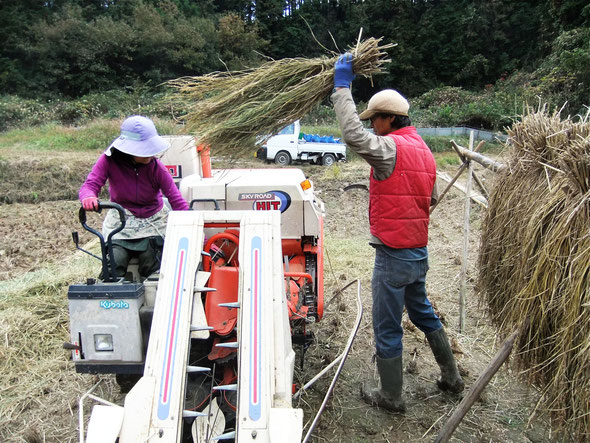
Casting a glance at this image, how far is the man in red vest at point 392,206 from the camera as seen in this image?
279 cm

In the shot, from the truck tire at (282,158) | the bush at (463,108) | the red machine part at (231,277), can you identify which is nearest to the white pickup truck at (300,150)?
the truck tire at (282,158)

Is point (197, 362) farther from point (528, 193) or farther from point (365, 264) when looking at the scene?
point (365, 264)

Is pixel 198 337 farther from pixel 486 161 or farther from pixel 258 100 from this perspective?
pixel 486 161

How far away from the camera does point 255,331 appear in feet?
7.46

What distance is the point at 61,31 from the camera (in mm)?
29922

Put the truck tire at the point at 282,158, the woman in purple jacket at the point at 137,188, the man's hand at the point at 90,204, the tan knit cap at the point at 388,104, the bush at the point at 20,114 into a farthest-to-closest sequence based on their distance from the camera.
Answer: the bush at the point at 20,114 → the truck tire at the point at 282,158 → the woman in purple jacket at the point at 137,188 → the tan knit cap at the point at 388,104 → the man's hand at the point at 90,204

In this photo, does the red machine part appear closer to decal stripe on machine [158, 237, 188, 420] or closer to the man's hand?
decal stripe on machine [158, 237, 188, 420]

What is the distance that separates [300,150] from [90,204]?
1382 centimetres

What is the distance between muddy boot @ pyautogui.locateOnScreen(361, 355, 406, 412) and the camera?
3080 mm

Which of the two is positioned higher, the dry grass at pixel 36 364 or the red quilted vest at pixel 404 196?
the red quilted vest at pixel 404 196

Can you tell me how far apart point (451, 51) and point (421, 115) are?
13659mm

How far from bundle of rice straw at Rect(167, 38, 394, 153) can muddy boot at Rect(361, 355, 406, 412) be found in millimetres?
1708

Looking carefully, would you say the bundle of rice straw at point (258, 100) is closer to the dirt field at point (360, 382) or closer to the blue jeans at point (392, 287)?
the blue jeans at point (392, 287)

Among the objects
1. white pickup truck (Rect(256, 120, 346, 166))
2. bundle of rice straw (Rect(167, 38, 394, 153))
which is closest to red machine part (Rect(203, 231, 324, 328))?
bundle of rice straw (Rect(167, 38, 394, 153))
